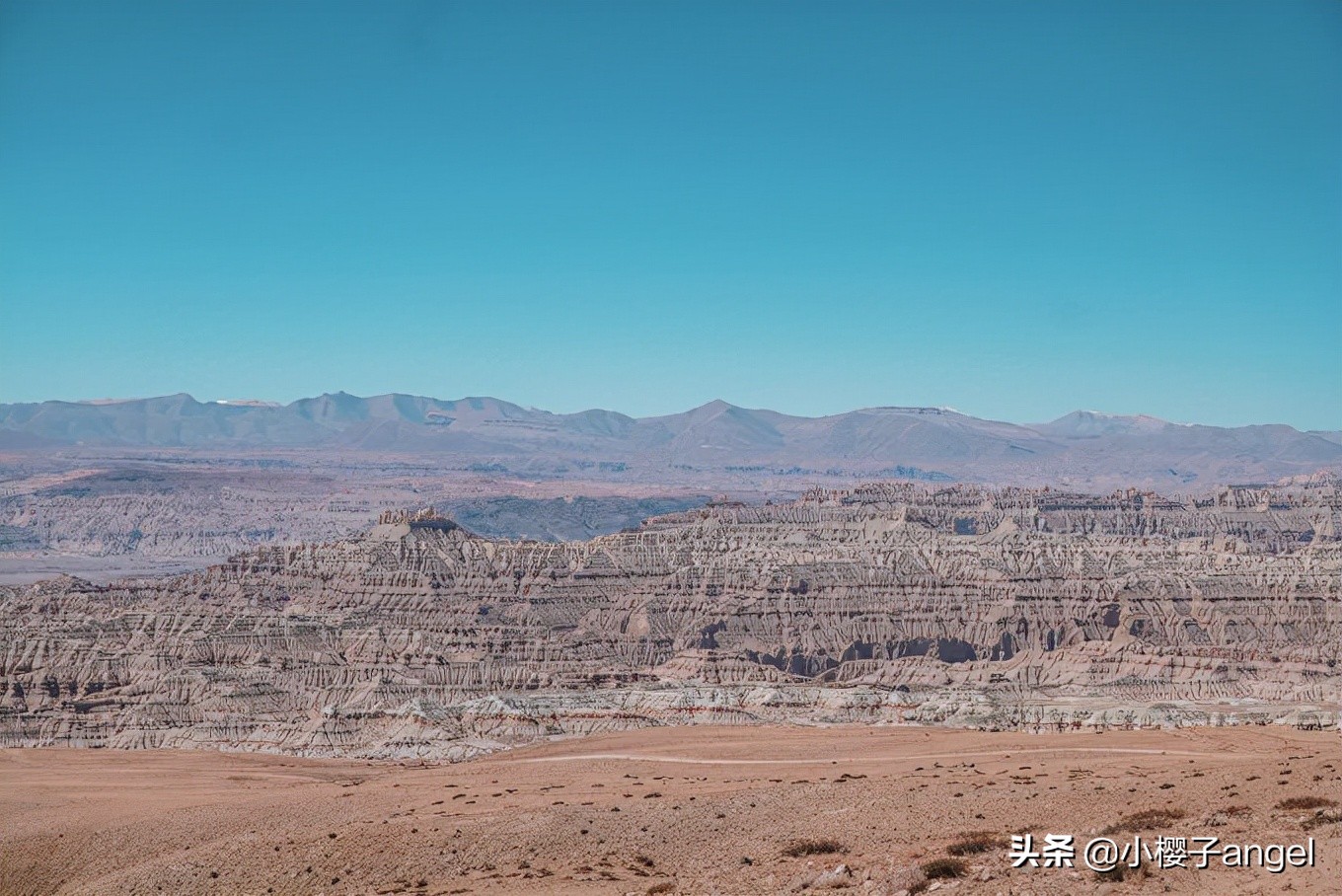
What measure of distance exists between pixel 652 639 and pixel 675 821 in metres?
87.4

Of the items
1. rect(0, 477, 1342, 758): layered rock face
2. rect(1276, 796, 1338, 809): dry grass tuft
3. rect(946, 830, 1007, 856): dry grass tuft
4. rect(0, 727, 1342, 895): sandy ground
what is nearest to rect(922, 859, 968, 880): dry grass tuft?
rect(0, 727, 1342, 895): sandy ground

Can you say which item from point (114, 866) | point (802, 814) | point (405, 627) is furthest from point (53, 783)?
point (405, 627)

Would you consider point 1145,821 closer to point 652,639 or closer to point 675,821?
point 675,821

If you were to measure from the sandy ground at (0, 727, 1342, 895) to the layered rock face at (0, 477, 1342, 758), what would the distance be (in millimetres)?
21412

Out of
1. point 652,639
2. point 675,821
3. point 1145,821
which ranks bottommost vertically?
point 652,639

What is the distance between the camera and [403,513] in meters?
167

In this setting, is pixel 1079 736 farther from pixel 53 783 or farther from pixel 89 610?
pixel 89 610

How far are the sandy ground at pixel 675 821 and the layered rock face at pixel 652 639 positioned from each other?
21.4 meters

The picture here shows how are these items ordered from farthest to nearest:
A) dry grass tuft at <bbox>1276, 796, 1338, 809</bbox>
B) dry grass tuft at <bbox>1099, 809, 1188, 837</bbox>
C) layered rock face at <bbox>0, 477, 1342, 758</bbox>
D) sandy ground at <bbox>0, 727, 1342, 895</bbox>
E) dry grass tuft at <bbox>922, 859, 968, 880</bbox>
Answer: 1. layered rock face at <bbox>0, 477, 1342, 758</bbox>
2. dry grass tuft at <bbox>1099, 809, 1188, 837</bbox>
3. dry grass tuft at <bbox>1276, 796, 1338, 809</bbox>
4. sandy ground at <bbox>0, 727, 1342, 895</bbox>
5. dry grass tuft at <bbox>922, 859, 968, 880</bbox>

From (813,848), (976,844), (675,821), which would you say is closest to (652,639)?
(675,821)

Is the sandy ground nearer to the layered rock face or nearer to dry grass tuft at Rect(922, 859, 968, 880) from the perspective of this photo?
dry grass tuft at Rect(922, 859, 968, 880)

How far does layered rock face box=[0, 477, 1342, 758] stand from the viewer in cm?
9538

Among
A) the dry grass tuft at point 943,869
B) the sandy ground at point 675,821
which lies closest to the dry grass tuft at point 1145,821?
the sandy ground at point 675,821

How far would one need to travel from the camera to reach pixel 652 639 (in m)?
135
